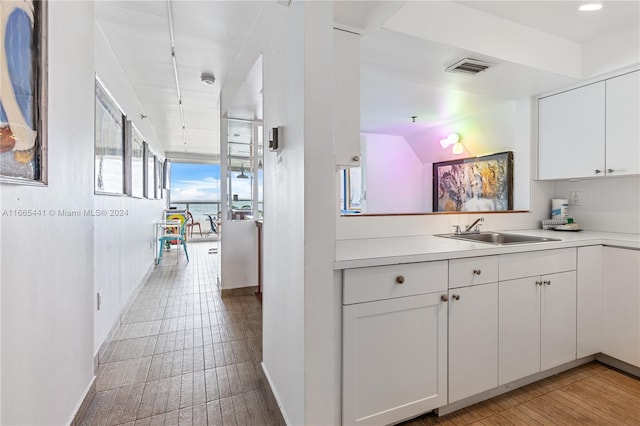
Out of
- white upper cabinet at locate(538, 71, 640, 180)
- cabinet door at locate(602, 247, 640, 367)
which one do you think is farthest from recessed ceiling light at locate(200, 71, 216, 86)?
cabinet door at locate(602, 247, 640, 367)

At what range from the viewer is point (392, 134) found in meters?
Result: 4.80

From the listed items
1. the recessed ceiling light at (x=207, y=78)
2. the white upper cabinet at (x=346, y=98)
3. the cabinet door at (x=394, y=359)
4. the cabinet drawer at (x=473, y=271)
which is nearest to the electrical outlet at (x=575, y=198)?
the cabinet drawer at (x=473, y=271)

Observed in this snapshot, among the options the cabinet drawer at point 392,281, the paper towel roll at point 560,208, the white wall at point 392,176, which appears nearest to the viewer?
the cabinet drawer at point 392,281

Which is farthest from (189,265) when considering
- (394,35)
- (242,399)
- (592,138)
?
(592,138)

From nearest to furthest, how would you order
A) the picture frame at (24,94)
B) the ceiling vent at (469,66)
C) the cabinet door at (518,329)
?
the picture frame at (24,94) → the cabinet door at (518,329) → the ceiling vent at (469,66)

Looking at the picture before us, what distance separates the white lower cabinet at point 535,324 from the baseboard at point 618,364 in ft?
1.09

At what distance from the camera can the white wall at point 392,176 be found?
4863mm

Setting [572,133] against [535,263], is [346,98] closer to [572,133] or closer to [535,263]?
[535,263]

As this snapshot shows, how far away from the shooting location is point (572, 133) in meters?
2.55

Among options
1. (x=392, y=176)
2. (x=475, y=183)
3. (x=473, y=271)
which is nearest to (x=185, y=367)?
(x=473, y=271)

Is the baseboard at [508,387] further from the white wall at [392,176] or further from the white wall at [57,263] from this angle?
the white wall at [392,176]

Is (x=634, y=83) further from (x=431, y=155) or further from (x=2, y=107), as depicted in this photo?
(x=2, y=107)

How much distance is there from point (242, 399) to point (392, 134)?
13.7ft

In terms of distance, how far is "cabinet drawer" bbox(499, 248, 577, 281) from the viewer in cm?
174
